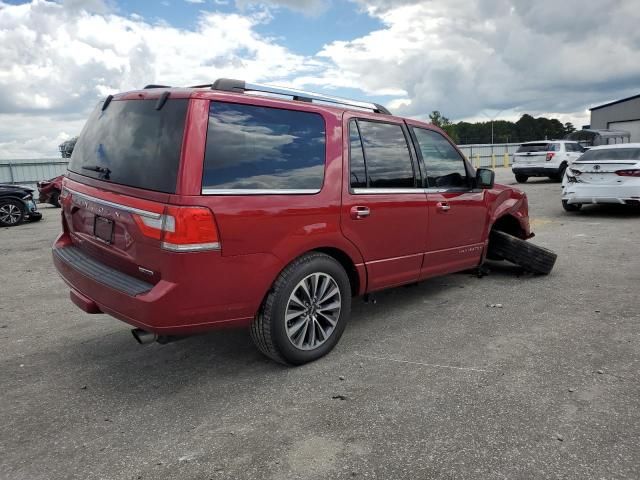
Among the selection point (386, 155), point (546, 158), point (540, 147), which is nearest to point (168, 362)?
point (386, 155)

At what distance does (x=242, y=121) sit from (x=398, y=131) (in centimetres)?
166

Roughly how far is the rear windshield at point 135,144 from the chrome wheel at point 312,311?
45.0 inches

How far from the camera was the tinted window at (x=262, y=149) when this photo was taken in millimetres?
3043

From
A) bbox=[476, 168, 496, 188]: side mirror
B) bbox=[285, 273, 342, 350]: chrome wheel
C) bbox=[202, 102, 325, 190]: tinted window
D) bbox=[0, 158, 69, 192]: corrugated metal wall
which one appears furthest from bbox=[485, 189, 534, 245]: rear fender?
bbox=[0, 158, 69, 192]: corrugated metal wall

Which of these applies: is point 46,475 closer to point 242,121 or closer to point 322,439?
point 322,439

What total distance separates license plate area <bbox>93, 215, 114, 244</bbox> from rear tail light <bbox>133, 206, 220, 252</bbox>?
467mm

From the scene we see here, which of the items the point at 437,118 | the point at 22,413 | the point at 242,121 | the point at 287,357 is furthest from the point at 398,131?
the point at 437,118

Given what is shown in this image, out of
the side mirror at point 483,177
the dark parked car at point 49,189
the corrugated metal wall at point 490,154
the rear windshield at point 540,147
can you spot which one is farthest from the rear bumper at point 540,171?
the corrugated metal wall at point 490,154

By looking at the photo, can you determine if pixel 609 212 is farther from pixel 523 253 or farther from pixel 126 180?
pixel 126 180

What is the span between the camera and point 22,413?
3064 millimetres

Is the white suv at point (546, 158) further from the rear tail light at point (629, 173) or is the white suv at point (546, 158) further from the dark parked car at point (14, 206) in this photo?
the dark parked car at point (14, 206)

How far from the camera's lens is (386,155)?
164 inches

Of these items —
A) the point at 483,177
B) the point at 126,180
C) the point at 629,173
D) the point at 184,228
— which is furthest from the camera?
the point at 629,173

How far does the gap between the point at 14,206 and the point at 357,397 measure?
12.6m
